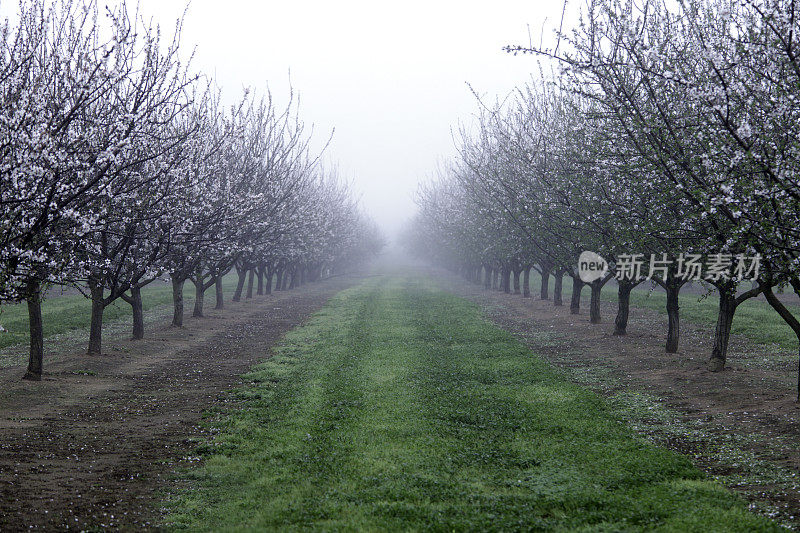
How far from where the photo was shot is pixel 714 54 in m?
10.1

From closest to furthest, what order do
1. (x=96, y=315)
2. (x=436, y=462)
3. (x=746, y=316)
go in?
(x=436, y=462) < (x=96, y=315) < (x=746, y=316)

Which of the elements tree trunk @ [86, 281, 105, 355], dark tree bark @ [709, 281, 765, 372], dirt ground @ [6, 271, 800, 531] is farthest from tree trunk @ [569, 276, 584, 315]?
tree trunk @ [86, 281, 105, 355]

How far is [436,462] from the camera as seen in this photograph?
1058 centimetres

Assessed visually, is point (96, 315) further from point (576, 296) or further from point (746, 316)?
point (746, 316)

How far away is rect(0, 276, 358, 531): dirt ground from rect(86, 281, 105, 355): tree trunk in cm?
42

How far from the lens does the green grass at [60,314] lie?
25062 mm

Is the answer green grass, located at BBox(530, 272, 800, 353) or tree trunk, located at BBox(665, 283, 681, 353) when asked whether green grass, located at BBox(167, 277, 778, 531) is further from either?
green grass, located at BBox(530, 272, 800, 353)

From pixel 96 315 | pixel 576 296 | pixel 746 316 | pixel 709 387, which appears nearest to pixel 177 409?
pixel 96 315

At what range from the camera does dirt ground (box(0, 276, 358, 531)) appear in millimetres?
8906

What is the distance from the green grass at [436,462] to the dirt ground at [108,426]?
784 mm

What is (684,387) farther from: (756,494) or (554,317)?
(554,317)

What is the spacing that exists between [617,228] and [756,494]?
1061cm

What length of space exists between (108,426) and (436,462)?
698 centimetres

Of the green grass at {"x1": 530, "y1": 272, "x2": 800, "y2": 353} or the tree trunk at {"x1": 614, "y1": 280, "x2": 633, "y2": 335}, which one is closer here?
the green grass at {"x1": 530, "y1": 272, "x2": 800, "y2": 353}
